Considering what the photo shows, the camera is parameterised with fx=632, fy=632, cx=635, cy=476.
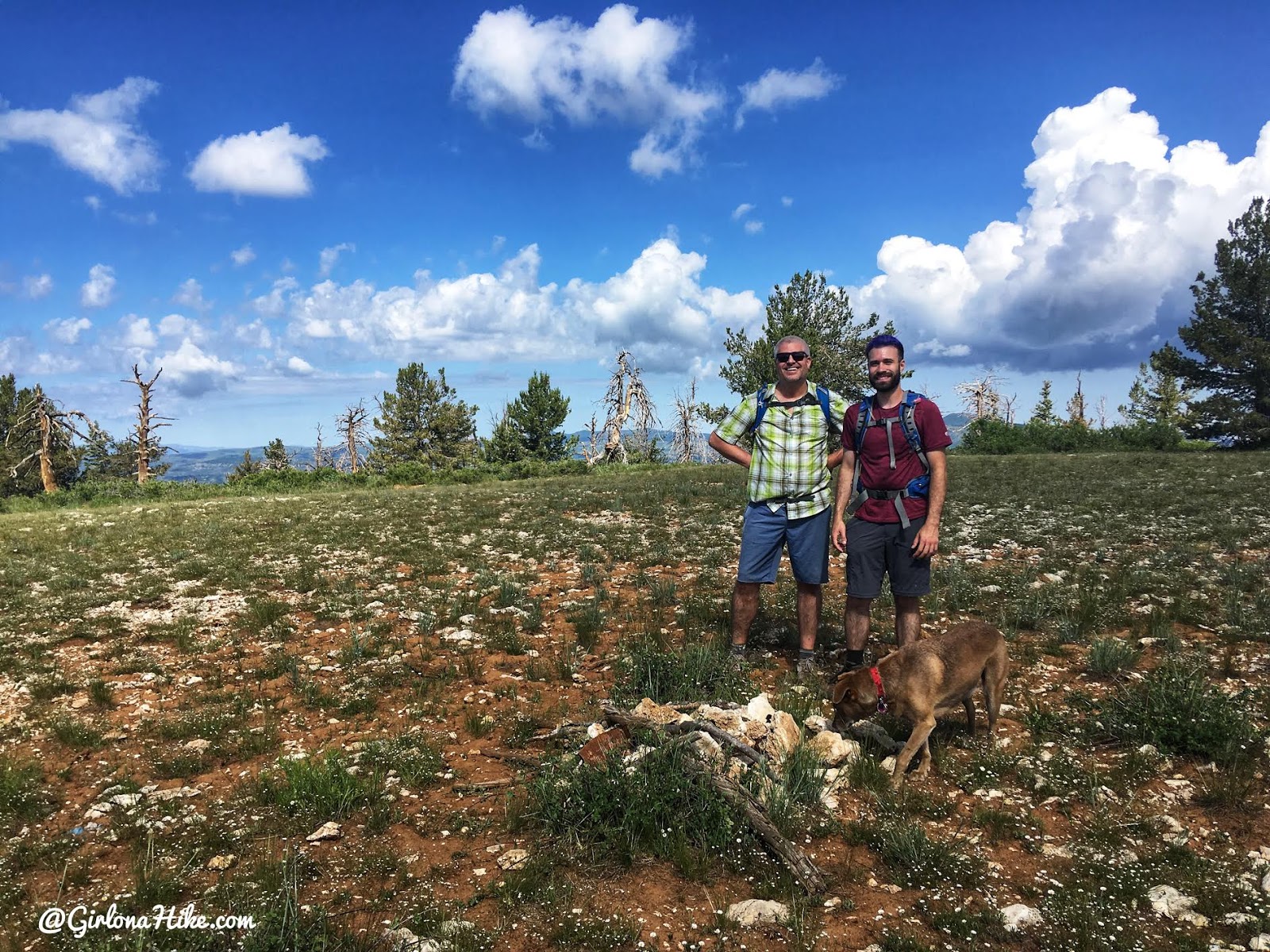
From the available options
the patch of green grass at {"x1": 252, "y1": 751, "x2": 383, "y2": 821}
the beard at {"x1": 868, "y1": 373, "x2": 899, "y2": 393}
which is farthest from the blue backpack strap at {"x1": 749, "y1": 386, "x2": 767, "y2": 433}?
the patch of green grass at {"x1": 252, "y1": 751, "x2": 383, "y2": 821}

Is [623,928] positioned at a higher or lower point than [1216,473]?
lower

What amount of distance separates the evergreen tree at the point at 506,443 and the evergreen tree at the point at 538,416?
22 centimetres

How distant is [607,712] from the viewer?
192 inches

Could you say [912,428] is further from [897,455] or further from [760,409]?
[760,409]

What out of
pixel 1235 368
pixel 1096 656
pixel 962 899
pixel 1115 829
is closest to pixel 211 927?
pixel 962 899

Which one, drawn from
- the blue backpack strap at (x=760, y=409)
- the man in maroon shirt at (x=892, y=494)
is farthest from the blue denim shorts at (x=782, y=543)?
the blue backpack strap at (x=760, y=409)

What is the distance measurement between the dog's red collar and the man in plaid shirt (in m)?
1.42

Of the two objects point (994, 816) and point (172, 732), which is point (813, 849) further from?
point (172, 732)

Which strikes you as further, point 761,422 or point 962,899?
point 761,422

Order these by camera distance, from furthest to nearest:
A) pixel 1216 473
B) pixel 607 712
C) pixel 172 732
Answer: pixel 1216 473 → pixel 172 732 → pixel 607 712

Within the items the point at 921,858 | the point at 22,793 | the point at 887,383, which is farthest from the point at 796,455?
the point at 22,793

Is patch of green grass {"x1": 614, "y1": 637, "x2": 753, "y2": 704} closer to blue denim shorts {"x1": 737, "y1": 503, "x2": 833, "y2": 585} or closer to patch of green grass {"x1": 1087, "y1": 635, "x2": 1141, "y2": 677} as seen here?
blue denim shorts {"x1": 737, "y1": 503, "x2": 833, "y2": 585}

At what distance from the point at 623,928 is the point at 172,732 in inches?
173

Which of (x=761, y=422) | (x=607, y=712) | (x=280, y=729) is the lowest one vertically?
(x=280, y=729)
